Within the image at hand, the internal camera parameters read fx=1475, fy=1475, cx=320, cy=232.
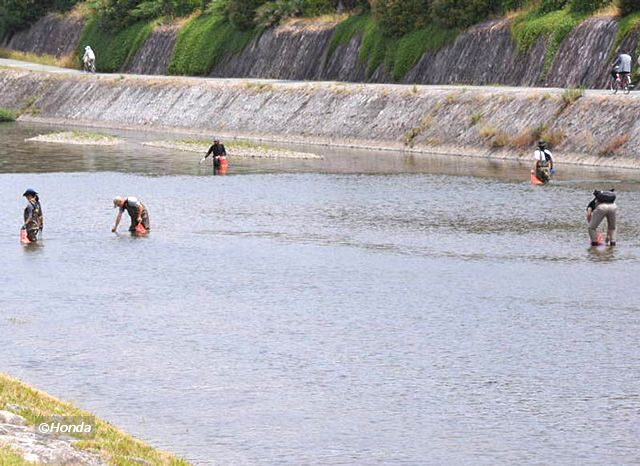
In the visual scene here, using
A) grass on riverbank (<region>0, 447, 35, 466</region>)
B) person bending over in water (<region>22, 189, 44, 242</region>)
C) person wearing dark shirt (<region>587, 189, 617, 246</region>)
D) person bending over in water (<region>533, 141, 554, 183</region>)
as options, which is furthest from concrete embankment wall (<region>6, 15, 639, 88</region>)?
grass on riverbank (<region>0, 447, 35, 466</region>)

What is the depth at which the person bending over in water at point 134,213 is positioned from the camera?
41812mm

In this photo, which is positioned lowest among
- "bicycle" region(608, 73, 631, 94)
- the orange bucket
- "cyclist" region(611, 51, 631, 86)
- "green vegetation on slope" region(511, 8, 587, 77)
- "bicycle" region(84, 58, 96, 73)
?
the orange bucket

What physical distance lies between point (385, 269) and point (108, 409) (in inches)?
562

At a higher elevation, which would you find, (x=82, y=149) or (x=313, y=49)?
(x=313, y=49)

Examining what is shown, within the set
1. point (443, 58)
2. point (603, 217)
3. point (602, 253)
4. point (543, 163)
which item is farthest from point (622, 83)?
point (602, 253)

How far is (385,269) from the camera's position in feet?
118

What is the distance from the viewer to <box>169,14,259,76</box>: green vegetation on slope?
99.0 metres

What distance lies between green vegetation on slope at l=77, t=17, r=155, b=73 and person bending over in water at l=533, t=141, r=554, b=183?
59163 mm

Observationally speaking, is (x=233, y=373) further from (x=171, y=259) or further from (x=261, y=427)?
(x=171, y=259)

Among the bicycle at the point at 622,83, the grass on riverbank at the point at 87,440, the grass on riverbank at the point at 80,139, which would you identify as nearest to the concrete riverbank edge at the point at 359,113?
the bicycle at the point at 622,83

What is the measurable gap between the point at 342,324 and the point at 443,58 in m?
52.7

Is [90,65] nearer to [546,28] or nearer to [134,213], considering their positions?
[546,28]

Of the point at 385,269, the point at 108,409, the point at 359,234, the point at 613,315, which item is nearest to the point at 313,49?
the point at 359,234

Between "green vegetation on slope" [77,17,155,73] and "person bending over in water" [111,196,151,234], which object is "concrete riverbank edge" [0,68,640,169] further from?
"person bending over in water" [111,196,151,234]
